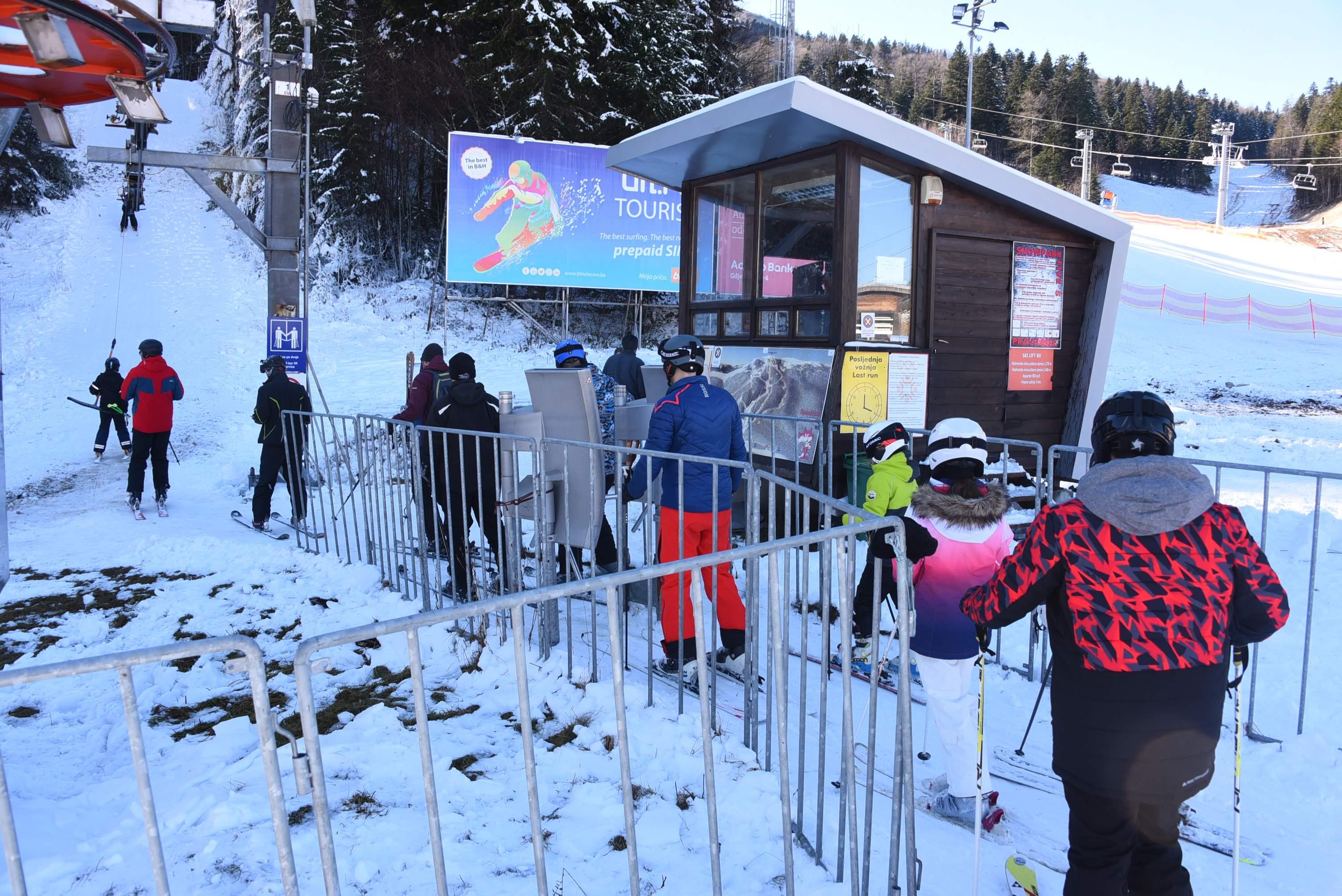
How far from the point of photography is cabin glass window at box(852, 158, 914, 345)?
24.5 feet

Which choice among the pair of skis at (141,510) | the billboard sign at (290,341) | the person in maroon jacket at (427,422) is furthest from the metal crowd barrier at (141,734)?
the billboard sign at (290,341)

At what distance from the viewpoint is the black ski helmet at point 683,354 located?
4.79 m

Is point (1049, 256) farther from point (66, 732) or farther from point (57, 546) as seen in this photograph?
point (57, 546)

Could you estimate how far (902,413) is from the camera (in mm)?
7770

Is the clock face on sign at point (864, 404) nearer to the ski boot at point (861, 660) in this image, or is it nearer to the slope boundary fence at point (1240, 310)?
the ski boot at point (861, 660)

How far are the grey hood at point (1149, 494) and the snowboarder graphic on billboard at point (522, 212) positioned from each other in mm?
16359

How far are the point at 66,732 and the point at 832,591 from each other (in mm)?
5090

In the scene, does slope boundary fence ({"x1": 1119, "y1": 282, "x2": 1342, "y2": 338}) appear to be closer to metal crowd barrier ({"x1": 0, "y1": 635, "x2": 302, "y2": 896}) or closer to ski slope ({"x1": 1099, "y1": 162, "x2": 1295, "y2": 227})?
metal crowd barrier ({"x1": 0, "y1": 635, "x2": 302, "y2": 896})

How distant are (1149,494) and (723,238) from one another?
23.8 ft

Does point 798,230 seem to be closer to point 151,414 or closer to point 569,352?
point 569,352

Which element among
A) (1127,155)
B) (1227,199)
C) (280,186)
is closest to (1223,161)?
(1227,199)

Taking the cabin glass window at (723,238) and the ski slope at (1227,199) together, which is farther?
the ski slope at (1227,199)

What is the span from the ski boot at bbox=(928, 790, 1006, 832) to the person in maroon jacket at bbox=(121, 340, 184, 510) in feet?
27.0

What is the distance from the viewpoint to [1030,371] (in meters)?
8.58
